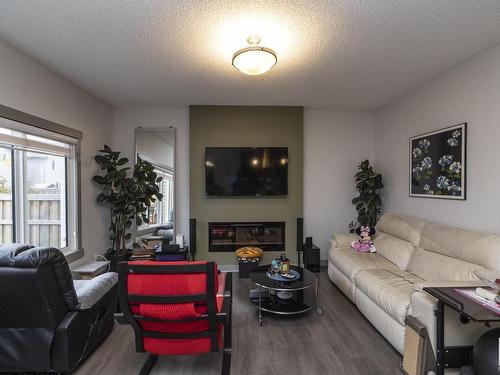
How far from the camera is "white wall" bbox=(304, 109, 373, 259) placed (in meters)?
4.54

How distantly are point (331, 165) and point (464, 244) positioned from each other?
245cm

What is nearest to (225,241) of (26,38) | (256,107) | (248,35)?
(256,107)

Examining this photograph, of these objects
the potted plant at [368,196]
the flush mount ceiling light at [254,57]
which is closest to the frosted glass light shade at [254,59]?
the flush mount ceiling light at [254,57]

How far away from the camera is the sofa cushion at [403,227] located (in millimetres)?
3029

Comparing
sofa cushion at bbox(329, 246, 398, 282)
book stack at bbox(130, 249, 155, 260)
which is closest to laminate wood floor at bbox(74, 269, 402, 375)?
sofa cushion at bbox(329, 246, 398, 282)

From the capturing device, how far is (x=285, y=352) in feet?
7.13

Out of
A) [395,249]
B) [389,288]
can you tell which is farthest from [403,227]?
[389,288]

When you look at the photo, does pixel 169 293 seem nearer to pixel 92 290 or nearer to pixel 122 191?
pixel 92 290

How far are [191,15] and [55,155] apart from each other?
240 centimetres

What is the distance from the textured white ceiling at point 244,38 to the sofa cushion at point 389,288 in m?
2.25

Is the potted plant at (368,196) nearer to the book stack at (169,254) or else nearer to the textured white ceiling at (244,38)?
the textured white ceiling at (244,38)

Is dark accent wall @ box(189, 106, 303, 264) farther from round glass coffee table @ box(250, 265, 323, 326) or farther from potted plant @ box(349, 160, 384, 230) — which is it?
round glass coffee table @ box(250, 265, 323, 326)

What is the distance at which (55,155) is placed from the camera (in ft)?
10.2

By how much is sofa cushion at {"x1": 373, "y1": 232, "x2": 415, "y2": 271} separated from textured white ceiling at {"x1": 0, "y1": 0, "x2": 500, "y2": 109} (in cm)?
202
